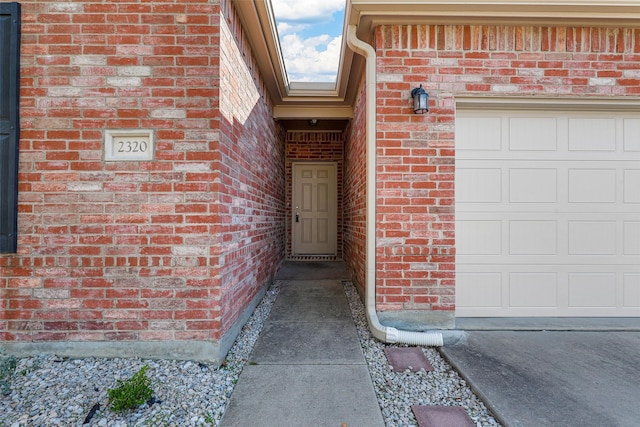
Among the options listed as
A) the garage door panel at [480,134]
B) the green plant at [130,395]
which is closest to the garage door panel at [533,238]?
the garage door panel at [480,134]

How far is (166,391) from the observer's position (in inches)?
69.0

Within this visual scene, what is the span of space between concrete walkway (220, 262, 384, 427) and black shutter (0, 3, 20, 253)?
6.31 feet

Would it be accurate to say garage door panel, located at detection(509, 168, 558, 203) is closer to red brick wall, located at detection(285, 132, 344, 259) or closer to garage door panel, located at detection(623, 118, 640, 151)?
garage door panel, located at detection(623, 118, 640, 151)

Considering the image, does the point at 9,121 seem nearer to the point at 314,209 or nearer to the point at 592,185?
the point at 314,209

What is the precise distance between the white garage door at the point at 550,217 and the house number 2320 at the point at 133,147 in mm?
2705

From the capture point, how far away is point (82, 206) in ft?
6.88

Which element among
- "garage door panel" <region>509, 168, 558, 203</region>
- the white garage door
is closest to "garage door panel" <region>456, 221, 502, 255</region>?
the white garage door

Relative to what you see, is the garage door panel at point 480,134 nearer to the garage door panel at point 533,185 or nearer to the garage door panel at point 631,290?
the garage door panel at point 533,185

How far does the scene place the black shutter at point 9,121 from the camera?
205cm

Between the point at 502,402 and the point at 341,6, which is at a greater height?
the point at 341,6

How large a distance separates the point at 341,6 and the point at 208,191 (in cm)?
231

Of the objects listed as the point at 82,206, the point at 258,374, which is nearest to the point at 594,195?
the point at 258,374

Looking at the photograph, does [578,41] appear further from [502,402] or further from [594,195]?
[502,402]

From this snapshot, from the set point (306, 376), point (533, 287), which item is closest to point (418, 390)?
point (306, 376)
